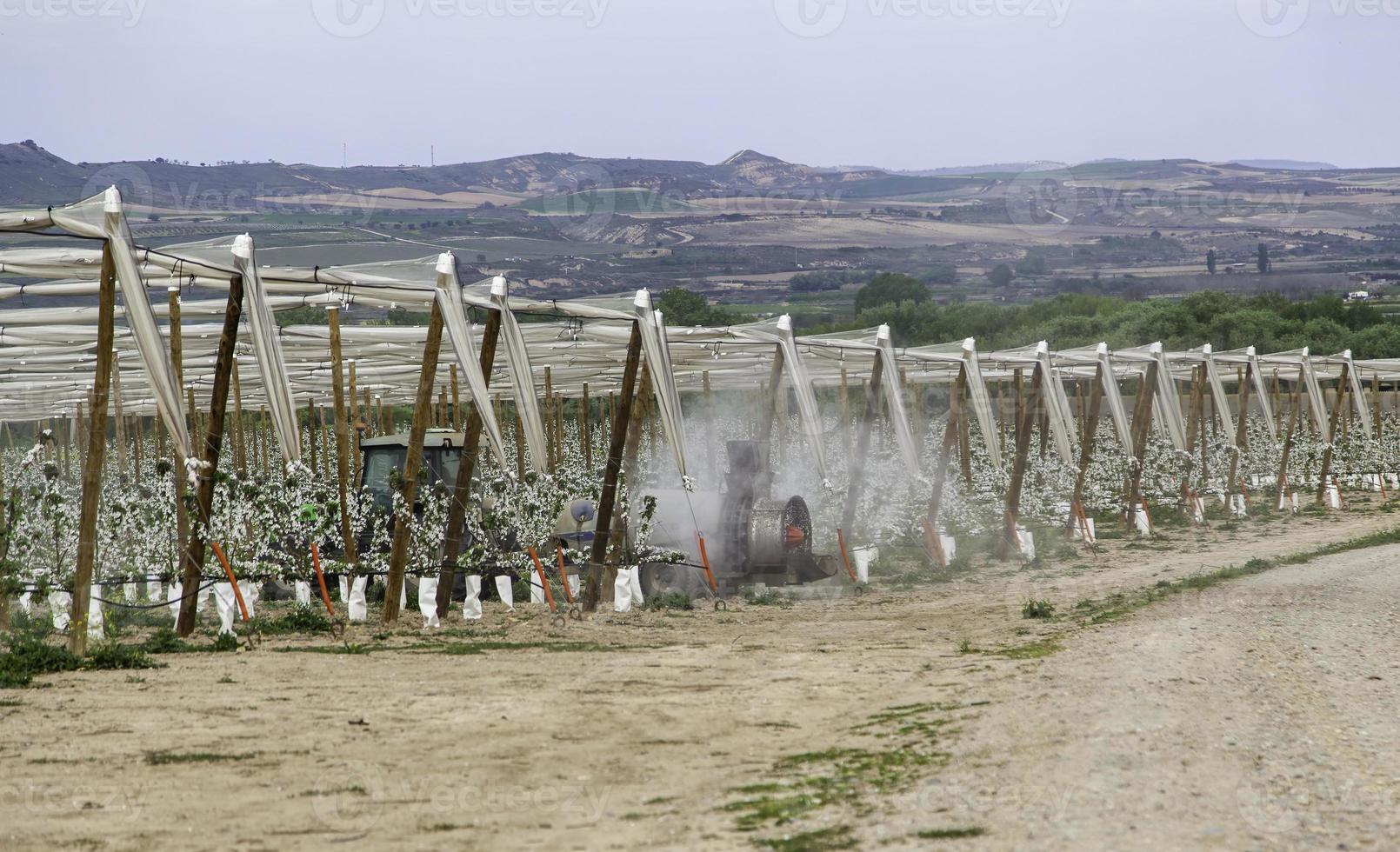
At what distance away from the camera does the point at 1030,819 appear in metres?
5.34

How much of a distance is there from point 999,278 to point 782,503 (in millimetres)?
79202

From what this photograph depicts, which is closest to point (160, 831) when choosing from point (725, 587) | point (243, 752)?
point (243, 752)

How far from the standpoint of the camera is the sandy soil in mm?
5461

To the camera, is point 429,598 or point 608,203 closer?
point 429,598

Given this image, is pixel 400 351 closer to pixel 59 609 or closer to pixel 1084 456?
pixel 59 609

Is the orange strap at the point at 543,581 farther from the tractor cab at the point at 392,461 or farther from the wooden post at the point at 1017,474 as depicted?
the wooden post at the point at 1017,474

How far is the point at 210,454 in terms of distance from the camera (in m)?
11.5

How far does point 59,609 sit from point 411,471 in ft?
9.99

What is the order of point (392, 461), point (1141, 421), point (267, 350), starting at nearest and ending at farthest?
point (267, 350), point (392, 461), point (1141, 421)

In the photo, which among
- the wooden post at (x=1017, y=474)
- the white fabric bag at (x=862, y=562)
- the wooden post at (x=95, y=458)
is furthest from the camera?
the wooden post at (x=1017, y=474)

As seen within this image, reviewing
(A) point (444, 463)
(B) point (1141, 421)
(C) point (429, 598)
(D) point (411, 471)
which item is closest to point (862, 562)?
(A) point (444, 463)

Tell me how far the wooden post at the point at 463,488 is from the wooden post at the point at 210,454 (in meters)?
2.22

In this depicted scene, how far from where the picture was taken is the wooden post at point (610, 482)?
14.1m

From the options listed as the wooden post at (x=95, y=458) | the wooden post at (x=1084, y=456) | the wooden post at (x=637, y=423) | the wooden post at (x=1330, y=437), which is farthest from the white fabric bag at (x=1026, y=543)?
the wooden post at (x=95, y=458)
